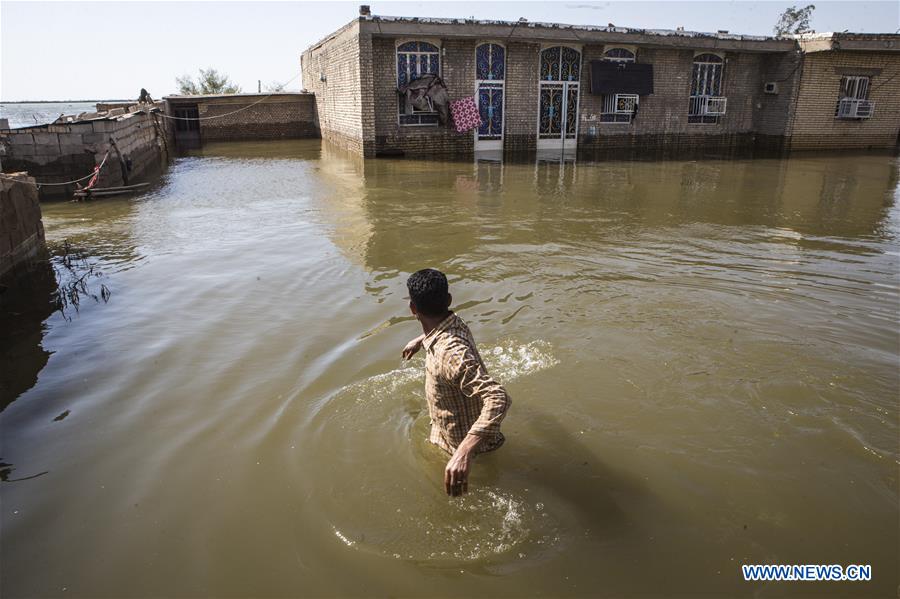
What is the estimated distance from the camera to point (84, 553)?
2.59m

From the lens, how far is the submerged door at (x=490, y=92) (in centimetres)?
1773

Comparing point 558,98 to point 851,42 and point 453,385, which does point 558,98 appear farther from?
point 453,385

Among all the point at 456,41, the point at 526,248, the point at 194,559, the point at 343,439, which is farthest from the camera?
the point at 456,41

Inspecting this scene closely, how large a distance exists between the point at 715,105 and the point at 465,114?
364 inches

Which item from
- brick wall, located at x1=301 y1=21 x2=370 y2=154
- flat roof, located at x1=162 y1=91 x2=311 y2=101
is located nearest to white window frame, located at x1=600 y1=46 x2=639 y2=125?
A: brick wall, located at x1=301 y1=21 x2=370 y2=154

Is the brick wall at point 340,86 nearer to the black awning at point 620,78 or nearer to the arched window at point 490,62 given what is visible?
the arched window at point 490,62

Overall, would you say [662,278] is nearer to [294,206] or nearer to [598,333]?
[598,333]

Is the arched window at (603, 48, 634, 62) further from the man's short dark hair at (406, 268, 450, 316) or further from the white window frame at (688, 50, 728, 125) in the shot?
the man's short dark hair at (406, 268, 450, 316)

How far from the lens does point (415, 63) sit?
17109mm

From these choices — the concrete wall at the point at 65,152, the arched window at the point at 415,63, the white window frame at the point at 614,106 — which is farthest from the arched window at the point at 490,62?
the concrete wall at the point at 65,152

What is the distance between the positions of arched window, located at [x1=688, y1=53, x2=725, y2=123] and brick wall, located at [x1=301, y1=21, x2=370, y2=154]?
37.3ft

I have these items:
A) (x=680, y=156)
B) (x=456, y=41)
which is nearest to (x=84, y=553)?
(x=456, y=41)

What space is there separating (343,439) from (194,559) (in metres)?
1.05

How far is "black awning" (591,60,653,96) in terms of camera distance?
18750 mm
